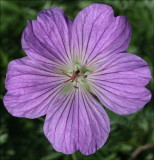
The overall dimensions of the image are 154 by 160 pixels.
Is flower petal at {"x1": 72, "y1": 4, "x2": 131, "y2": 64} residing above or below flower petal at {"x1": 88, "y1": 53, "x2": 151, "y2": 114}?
above

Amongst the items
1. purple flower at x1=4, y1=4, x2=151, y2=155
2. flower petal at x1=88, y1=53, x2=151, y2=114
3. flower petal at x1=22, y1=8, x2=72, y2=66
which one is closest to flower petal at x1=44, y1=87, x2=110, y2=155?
purple flower at x1=4, y1=4, x2=151, y2=155

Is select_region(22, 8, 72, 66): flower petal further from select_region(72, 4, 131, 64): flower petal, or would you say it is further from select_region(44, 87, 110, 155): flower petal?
select_region(44, 87, 110, 155): flower petal

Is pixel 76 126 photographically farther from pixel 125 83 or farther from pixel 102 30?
pixel 102 30

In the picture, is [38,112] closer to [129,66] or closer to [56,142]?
[56,142]

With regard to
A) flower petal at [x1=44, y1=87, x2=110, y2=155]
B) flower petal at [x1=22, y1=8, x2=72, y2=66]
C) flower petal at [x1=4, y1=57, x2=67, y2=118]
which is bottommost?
flower petal at [x1=44, y1=87, x2=110, y2=155]

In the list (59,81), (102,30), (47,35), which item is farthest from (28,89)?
(102,30)

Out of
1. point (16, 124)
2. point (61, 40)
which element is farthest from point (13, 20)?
point (61, 40)
